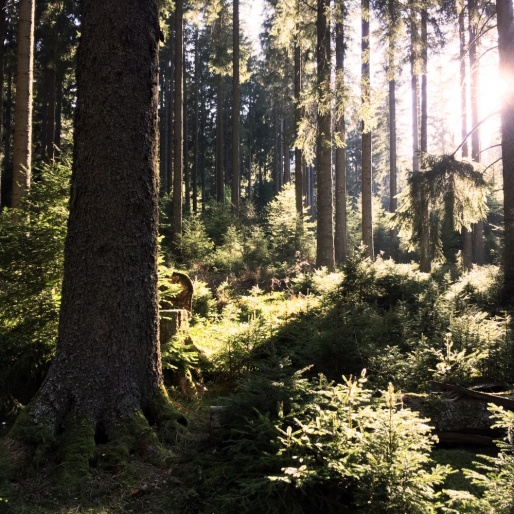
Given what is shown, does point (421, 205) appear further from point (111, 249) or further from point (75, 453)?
point (75, 453)

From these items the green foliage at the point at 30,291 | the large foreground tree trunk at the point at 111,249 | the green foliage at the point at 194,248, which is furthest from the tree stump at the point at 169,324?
the green foliage at the point at 194,248

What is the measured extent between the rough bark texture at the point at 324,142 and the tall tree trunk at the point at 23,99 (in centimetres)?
726

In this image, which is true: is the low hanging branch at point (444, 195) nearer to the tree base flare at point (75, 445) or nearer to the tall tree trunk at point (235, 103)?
the tree base flare at point (75, 445)

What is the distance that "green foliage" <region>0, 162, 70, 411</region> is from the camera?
537 cm

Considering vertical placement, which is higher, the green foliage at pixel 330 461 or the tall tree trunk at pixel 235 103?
the tall tree trunk at pixel 235 103

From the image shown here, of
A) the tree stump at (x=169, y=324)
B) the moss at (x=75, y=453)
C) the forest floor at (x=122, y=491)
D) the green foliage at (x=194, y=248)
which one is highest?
the green foliage at (x=194, y=248)

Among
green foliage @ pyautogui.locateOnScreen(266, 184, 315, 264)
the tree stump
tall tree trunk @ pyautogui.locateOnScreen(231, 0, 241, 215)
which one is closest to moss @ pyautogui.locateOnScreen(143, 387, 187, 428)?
the tree stump

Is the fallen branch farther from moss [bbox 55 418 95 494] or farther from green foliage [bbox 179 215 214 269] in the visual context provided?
green foliage [bbox 179 215 214 269]

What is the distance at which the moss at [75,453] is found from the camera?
338 centimetres

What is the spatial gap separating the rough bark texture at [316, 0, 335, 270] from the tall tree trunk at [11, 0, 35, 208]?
726cm

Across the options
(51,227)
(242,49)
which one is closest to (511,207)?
(51,227)

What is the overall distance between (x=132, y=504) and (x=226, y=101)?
45.6 m

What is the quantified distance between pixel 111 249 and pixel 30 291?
6.78 ft

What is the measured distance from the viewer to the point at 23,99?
33.3 feet
